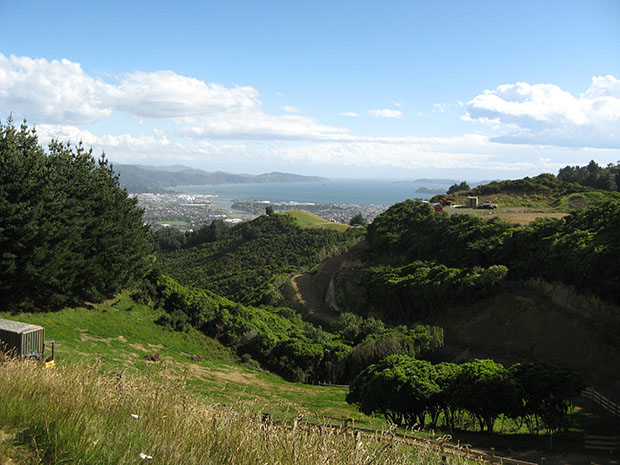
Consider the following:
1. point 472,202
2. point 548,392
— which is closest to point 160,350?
point 548,392

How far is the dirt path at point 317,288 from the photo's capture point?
3356 centimetres

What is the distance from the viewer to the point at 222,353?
64.2ft

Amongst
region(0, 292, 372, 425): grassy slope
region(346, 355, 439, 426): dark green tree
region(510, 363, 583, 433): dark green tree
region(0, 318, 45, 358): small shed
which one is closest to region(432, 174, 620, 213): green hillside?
region(510, 363, 583, 433): dark green tree

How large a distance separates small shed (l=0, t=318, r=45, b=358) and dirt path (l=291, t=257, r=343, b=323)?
23.8 meters

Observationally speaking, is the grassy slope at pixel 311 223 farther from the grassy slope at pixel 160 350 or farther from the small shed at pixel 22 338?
the small shed at pixel 22 338

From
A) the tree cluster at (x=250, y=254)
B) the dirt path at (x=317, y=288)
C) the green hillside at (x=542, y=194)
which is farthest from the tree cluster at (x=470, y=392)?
the green hillside at (x=542, y=194)

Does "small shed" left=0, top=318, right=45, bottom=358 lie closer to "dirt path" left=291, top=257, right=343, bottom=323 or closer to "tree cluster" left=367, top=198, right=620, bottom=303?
"tree cluster" left=367, top=198, right=620, bottom=303

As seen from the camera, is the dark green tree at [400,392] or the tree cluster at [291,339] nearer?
the dark green tree at [400,392]

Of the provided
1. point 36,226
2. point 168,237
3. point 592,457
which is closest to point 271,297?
point 36,226

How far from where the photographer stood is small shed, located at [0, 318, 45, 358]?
8570mm

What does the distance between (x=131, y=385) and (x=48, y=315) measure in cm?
1336

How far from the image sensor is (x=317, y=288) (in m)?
37.4

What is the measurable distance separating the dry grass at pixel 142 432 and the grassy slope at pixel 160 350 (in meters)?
7.91

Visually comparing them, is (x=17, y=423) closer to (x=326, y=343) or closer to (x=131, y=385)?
(x=131, y=385)
